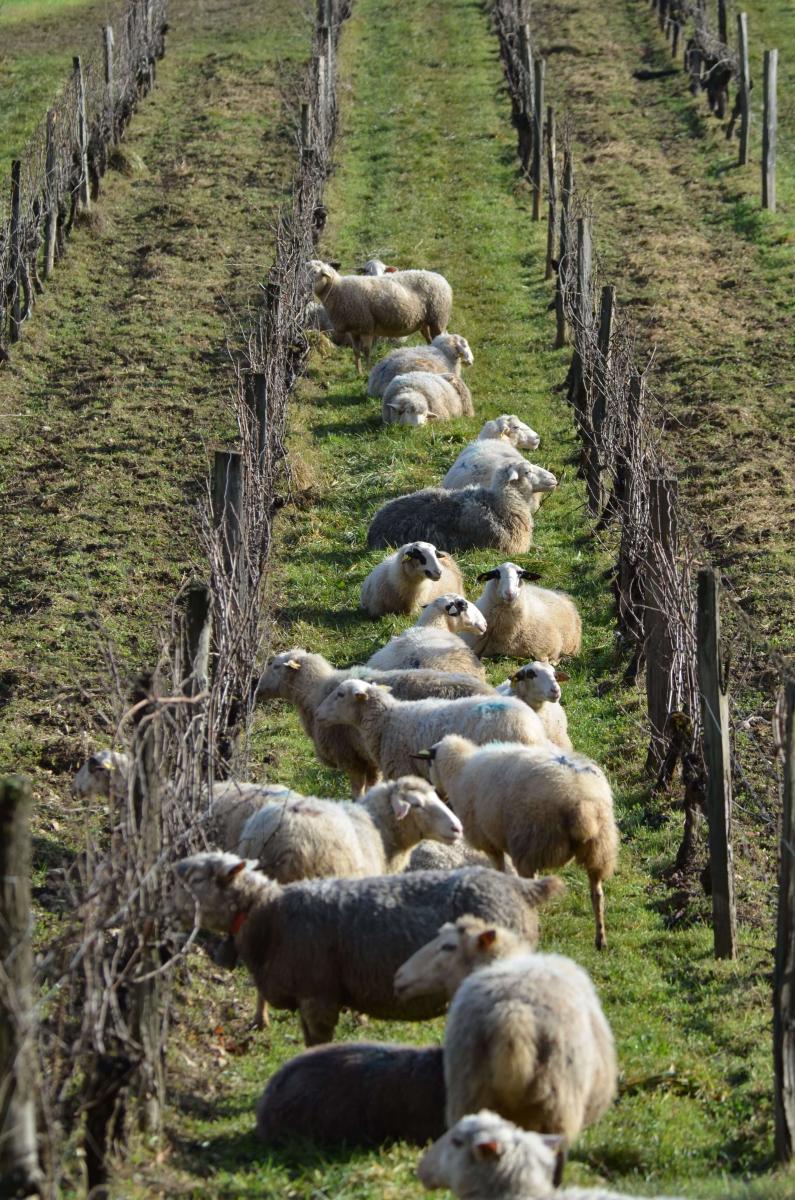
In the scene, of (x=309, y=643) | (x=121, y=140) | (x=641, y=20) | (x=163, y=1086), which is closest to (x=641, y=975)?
(x=163, y=1086)

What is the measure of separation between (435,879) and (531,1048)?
1530 millimetres

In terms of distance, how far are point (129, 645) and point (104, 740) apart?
1304 millimetres

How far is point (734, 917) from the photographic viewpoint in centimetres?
772

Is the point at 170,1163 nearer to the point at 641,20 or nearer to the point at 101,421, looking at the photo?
the point at 101,421

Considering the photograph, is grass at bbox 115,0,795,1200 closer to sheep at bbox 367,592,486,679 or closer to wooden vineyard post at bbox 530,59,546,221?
wooden vineyard post at bbox 530,59,546,221

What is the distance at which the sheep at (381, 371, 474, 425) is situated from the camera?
1600 centimetres

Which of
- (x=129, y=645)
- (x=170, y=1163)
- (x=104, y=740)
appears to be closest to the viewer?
(x=170, y=1163)

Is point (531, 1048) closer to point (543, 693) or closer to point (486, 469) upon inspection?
point (543, 693)

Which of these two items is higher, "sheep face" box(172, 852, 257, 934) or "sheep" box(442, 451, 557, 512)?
"sheep face" box(172, 852, 257, 934)

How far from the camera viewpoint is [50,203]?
20078 mm

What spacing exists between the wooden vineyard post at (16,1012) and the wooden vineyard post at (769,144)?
19362 mm

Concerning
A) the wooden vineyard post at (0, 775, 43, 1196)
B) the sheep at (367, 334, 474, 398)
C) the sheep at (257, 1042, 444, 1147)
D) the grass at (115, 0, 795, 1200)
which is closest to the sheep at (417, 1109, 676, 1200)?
the grass at (115, 0, 795, 1200)

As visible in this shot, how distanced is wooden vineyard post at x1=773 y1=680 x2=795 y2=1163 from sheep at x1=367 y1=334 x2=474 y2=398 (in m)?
A: 11.1

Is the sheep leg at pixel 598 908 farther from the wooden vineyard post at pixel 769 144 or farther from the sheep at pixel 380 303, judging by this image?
the wooden vineyard post at pixel 769 144
